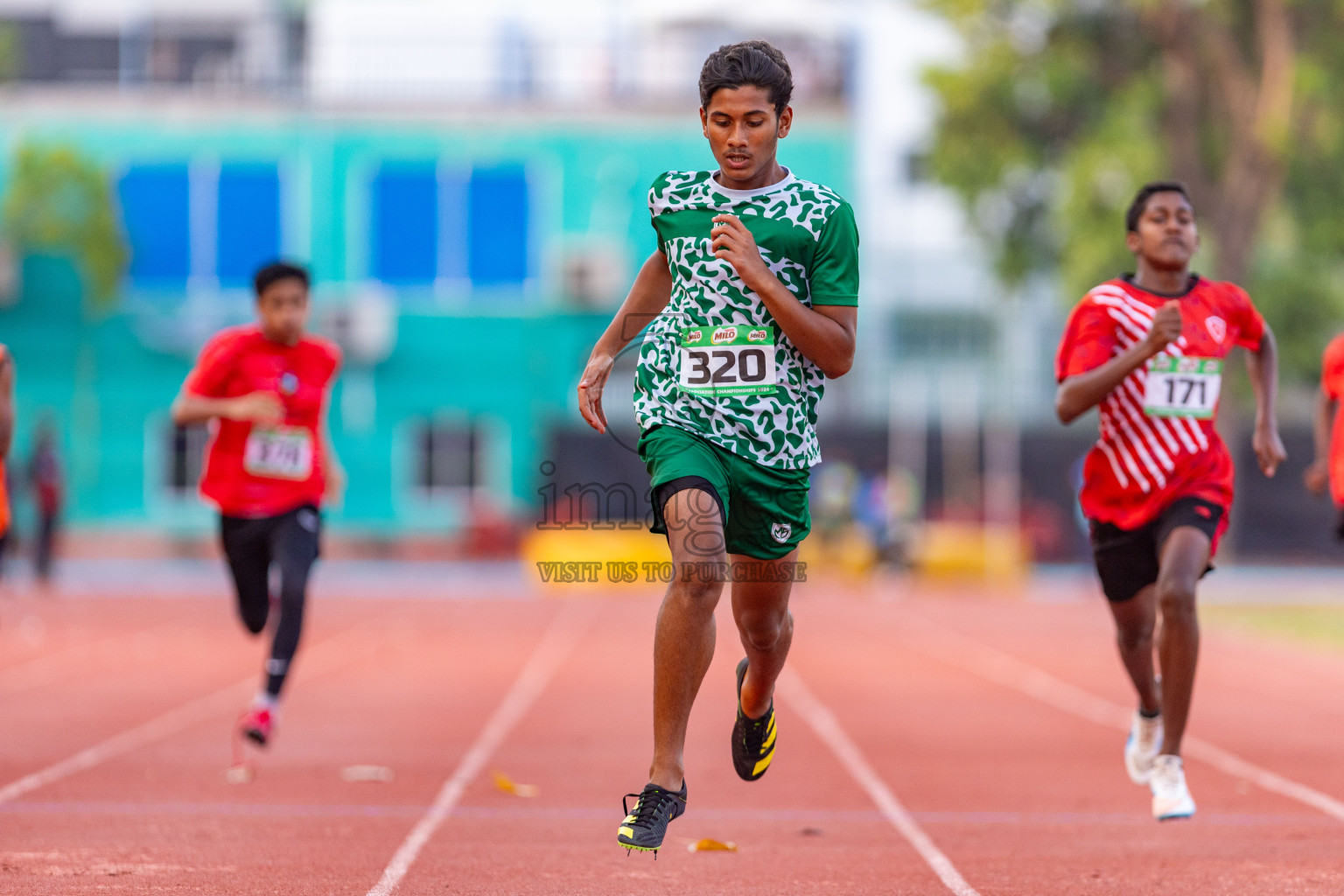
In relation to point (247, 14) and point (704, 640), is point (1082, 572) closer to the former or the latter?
point (247, 14)

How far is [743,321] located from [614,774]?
3512 mm

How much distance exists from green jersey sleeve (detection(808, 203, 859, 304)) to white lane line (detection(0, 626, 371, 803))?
365 cm

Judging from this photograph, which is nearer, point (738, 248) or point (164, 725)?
point (738, 248)

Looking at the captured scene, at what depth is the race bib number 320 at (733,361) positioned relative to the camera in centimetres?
488

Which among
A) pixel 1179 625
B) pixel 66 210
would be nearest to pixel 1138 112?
pixel 66 210

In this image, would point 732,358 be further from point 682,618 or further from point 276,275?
point 276,275

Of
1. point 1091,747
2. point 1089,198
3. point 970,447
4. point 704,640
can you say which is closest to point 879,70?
point 970,447

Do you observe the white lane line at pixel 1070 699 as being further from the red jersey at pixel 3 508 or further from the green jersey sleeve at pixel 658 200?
the red jersey at pixel 3 508

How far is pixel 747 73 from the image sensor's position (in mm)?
4848

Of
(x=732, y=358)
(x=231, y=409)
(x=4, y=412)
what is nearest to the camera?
(x=732, y=358)

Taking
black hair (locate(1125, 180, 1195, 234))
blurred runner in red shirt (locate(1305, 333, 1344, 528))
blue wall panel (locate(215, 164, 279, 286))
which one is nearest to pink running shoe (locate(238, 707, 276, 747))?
black hair (locate(1125, 180, 1195, 234))

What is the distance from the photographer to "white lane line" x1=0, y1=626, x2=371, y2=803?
7.41m

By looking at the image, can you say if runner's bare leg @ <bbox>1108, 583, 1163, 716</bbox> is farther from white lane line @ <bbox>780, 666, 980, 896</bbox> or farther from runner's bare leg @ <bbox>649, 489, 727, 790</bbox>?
runner's bare leg @ <bbox>649, 489, 727, 790</bbox>

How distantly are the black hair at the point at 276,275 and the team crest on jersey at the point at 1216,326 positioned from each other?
3586 millimetres
